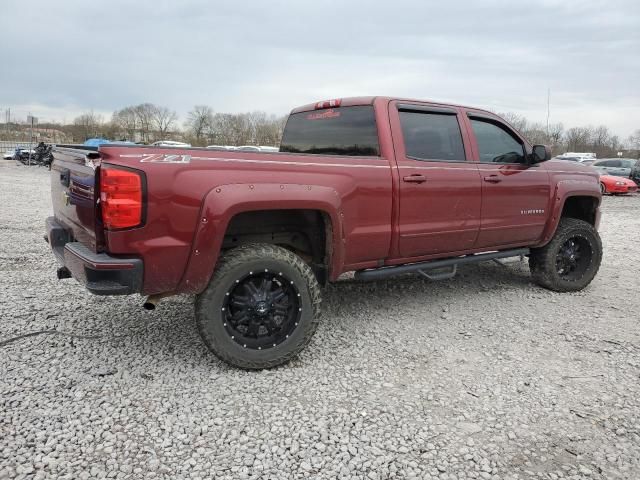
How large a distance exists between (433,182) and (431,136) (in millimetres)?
465

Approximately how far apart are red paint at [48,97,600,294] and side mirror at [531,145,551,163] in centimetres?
10

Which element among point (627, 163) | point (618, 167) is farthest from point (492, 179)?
point (627, 163)

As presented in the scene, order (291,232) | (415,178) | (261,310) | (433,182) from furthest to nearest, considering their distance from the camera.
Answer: (433,182) → (415,178) → (291,232) → (261,310)

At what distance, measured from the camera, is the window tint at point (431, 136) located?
4098 millimetres

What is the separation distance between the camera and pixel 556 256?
5.32 metres

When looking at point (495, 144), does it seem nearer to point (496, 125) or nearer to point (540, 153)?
point (496, 125)

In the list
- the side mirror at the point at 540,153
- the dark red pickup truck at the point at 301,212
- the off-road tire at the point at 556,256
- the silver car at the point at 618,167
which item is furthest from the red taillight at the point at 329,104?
the silver car at the point at 618,167

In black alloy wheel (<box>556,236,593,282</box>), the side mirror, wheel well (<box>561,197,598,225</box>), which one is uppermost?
the side mirror

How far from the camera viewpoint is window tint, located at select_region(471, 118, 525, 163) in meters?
4.63

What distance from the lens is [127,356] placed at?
3498mm

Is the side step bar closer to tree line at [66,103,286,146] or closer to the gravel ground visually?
the gravel ground

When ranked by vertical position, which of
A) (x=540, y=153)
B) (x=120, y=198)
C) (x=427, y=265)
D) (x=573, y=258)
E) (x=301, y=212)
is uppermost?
(x=540, y=153)

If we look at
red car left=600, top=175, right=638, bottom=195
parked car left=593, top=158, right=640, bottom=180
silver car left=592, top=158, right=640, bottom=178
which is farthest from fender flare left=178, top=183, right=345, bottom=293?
silver car left=592, top=158, right=640, bottom=178

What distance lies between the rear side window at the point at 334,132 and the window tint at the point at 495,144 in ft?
3.94
